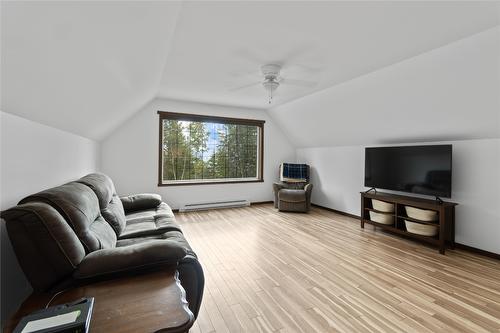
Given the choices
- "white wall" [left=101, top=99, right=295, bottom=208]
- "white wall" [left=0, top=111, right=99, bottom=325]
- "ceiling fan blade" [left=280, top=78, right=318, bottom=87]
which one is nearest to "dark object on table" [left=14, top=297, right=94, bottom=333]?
"white wall" [left=0, top=111, right=99, bottom=325]

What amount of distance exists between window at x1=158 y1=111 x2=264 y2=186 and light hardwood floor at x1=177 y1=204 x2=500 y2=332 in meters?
1.87

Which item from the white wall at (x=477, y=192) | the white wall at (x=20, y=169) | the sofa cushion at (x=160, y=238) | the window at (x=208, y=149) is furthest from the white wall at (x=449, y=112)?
the white wall at (x=20, y=169)

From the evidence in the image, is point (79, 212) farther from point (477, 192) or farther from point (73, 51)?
point (477, 192)

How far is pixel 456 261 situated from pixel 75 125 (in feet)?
15.3

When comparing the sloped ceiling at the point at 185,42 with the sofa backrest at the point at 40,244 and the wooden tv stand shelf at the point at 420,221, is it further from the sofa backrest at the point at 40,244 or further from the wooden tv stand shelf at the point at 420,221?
the wooden tv stand shelf at the point at 420,221

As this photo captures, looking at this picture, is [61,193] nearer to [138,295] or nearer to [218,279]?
[138,295]

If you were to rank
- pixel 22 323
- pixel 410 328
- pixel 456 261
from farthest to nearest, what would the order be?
1. pixel 456 261
2. pixel 410 328
3. pixel 22 323

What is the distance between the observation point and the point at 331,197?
5.29m

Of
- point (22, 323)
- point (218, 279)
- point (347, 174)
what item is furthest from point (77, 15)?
point (347, 174)

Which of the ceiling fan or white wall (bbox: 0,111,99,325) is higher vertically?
the ceiling fan

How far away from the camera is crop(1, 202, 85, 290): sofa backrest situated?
1114mm

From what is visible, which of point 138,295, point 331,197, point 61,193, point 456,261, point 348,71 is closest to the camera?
point 138,295

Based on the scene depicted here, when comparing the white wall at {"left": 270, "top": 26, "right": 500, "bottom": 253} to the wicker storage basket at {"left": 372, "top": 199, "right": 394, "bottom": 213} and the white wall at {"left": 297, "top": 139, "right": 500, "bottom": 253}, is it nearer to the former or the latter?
the white wall at {"left": 297, "top": 139, "right": 500, "bottom": 253}

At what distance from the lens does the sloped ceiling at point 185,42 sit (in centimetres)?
110
